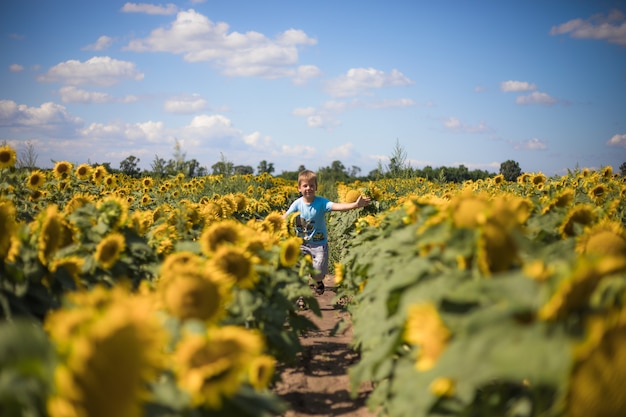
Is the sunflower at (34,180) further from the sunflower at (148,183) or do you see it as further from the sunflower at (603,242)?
the sunflower at (603,242)

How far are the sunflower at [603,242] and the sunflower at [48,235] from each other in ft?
8.90

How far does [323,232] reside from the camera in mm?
7621

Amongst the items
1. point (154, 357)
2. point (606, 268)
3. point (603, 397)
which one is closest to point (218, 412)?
point (154, 357)

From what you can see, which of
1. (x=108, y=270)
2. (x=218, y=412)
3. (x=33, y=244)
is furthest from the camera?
(x=108, y=270)

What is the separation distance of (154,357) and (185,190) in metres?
10.0

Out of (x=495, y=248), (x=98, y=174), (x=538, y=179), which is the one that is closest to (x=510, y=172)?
(x=538, y=179)

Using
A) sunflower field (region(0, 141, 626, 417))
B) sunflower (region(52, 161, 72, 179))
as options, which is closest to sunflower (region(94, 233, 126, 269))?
sunflower field (region(0, 141, 626, 417))

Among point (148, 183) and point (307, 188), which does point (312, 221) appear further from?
point (148, 183)

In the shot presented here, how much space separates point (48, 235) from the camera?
263cm

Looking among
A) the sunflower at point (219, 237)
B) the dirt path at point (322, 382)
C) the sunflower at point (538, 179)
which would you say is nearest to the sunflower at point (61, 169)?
the dirt path at point (322, 382)

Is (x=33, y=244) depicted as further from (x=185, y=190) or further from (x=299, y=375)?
(x=185, y=190)

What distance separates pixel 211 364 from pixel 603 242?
5.99 ft

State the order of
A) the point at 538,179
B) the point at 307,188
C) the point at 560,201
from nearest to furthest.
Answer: the point at 560,201 → the point at 307,188 → the point at 538,179

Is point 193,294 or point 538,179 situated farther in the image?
point 538,179
